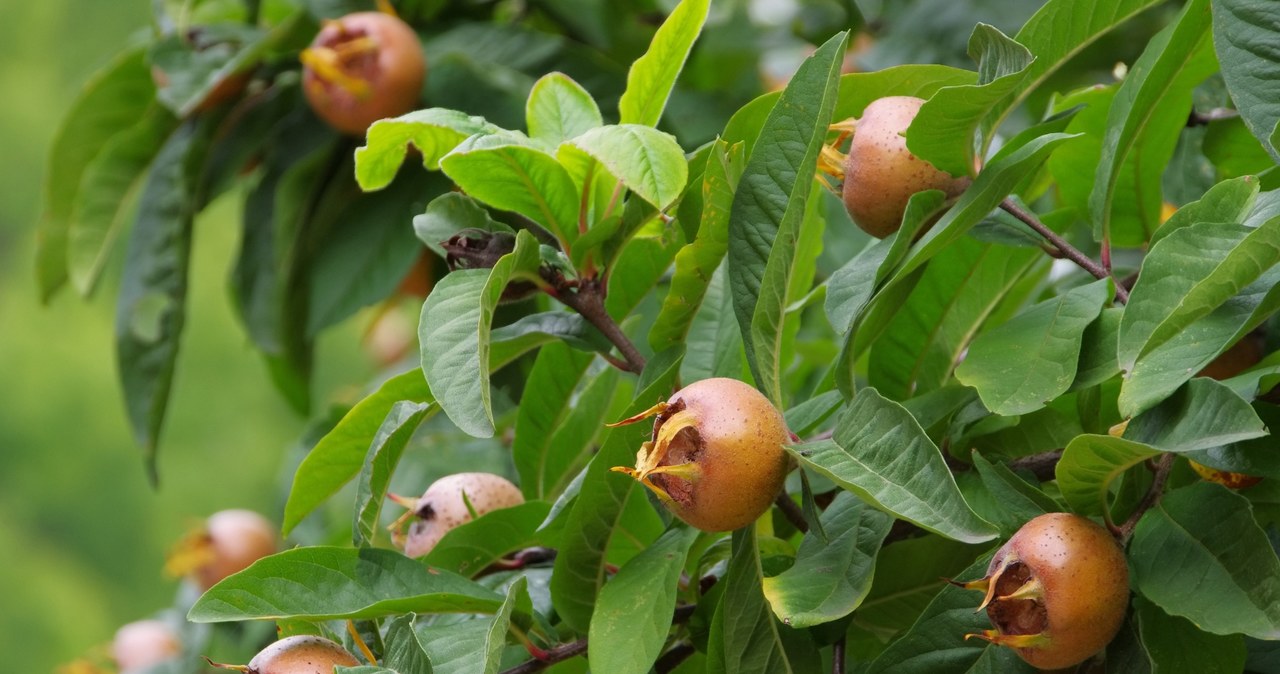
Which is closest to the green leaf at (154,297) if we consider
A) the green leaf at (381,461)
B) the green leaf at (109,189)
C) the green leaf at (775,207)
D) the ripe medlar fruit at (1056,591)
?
the green leaf at (109,189)

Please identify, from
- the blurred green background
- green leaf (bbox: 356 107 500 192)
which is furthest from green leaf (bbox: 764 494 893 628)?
the blurred green background

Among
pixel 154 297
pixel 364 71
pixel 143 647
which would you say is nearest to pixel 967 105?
pixel 364 71

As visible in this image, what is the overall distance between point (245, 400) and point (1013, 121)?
3862 mm

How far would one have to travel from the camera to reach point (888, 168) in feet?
1.94

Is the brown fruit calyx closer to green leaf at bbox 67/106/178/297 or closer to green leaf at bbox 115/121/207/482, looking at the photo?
green leaf at bbox 115/121/207/482

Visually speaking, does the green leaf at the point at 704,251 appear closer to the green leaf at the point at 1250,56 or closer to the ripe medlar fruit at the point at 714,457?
the ripe medlar fruit at the point at 714,457

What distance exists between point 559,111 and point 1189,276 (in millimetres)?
316

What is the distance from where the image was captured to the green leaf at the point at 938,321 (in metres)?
0.68

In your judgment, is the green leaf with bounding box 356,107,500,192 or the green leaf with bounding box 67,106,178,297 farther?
the green leaf with bounding box 67,106,178,297

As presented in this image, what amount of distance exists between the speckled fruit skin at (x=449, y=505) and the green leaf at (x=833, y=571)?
217mm

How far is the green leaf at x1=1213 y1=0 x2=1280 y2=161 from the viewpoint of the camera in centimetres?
54

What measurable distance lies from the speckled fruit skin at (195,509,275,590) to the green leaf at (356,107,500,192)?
3.47 feet

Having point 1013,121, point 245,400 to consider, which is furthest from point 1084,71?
point 245,400

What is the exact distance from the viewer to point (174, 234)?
4.29 ft
